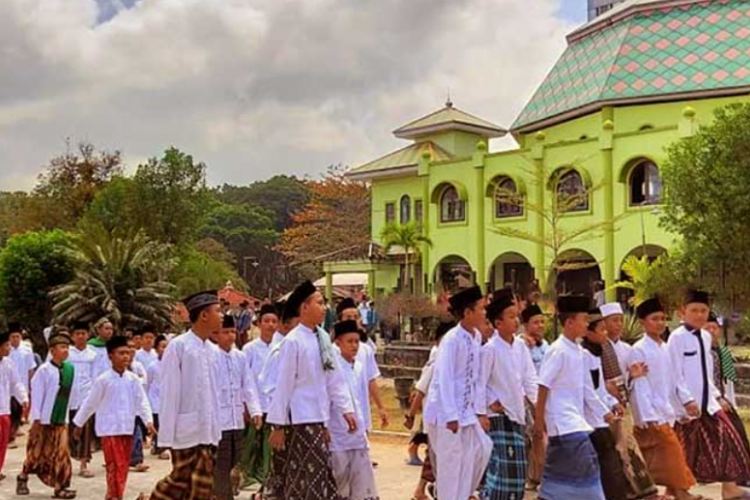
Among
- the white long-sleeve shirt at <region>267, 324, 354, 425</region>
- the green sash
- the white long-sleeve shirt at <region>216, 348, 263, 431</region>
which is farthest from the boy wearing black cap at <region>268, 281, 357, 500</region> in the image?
the green sash

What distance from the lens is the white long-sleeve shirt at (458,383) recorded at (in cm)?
727

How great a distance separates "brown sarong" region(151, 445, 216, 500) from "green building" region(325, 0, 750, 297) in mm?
24938

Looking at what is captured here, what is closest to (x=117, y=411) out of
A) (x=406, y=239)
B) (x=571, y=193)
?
(x=571, y=193)

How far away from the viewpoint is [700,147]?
69.2ft

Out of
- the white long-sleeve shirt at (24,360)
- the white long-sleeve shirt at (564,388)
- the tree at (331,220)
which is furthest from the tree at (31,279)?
the tree at (331,220)

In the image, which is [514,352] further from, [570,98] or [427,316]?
[570,98]

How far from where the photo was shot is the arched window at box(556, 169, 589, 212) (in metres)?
32.6

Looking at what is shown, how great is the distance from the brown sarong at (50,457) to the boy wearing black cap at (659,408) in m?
5.80

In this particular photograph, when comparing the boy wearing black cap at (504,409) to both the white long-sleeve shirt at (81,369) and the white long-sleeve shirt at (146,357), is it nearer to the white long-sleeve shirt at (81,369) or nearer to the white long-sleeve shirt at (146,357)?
the white long-sleeve shirt at (81,369)

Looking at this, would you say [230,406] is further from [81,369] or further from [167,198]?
[167,198]

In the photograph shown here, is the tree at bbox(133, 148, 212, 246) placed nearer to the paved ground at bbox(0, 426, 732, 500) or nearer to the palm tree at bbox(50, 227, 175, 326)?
the palm tree at bbox(50, 227, 175, 326)

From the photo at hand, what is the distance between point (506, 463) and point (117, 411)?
12.9ft

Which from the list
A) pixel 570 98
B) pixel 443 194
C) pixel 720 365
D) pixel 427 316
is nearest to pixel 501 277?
pixel 443 194

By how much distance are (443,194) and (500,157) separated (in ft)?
12.1
